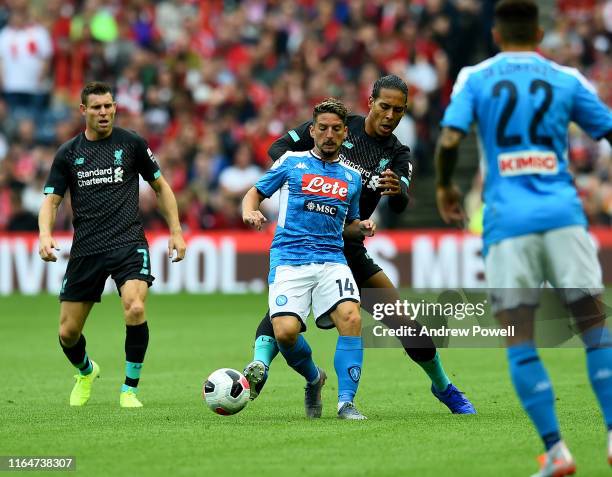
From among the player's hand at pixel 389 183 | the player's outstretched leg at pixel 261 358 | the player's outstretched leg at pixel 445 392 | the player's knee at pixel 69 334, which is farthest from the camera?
the player's knee at pixel 69 334

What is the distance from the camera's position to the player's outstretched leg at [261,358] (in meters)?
9.52

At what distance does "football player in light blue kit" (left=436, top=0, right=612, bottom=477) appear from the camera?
22.3 feet

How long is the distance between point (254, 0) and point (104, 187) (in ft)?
56.2

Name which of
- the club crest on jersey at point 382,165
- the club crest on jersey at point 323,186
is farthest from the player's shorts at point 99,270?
the club crest on jersey at point 382,165

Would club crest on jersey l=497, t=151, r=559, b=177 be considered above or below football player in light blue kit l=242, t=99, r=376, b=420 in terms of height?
above

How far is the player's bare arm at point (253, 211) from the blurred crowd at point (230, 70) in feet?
45.4

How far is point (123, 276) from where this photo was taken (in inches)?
415

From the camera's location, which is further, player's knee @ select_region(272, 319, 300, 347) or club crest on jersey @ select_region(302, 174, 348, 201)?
club crest on jersey @ select_region(302, 174, 348, 201)

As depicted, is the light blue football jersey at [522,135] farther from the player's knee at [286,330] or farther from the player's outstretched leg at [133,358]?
the player's outstretched leg at [133,358]

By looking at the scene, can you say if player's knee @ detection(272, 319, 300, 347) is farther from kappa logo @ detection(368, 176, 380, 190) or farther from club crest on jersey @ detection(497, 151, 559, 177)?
club crest on jersey @ detection(497, 151, 559, 177)

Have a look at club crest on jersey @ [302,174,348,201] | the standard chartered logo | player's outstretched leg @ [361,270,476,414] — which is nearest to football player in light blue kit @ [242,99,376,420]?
club crest on jersey @ [302,174,348,201]

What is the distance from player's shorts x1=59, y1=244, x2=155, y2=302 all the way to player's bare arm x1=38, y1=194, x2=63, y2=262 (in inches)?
9.4

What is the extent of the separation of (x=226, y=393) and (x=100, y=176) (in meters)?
2.30

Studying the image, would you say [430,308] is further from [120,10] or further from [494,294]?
[120,10]
